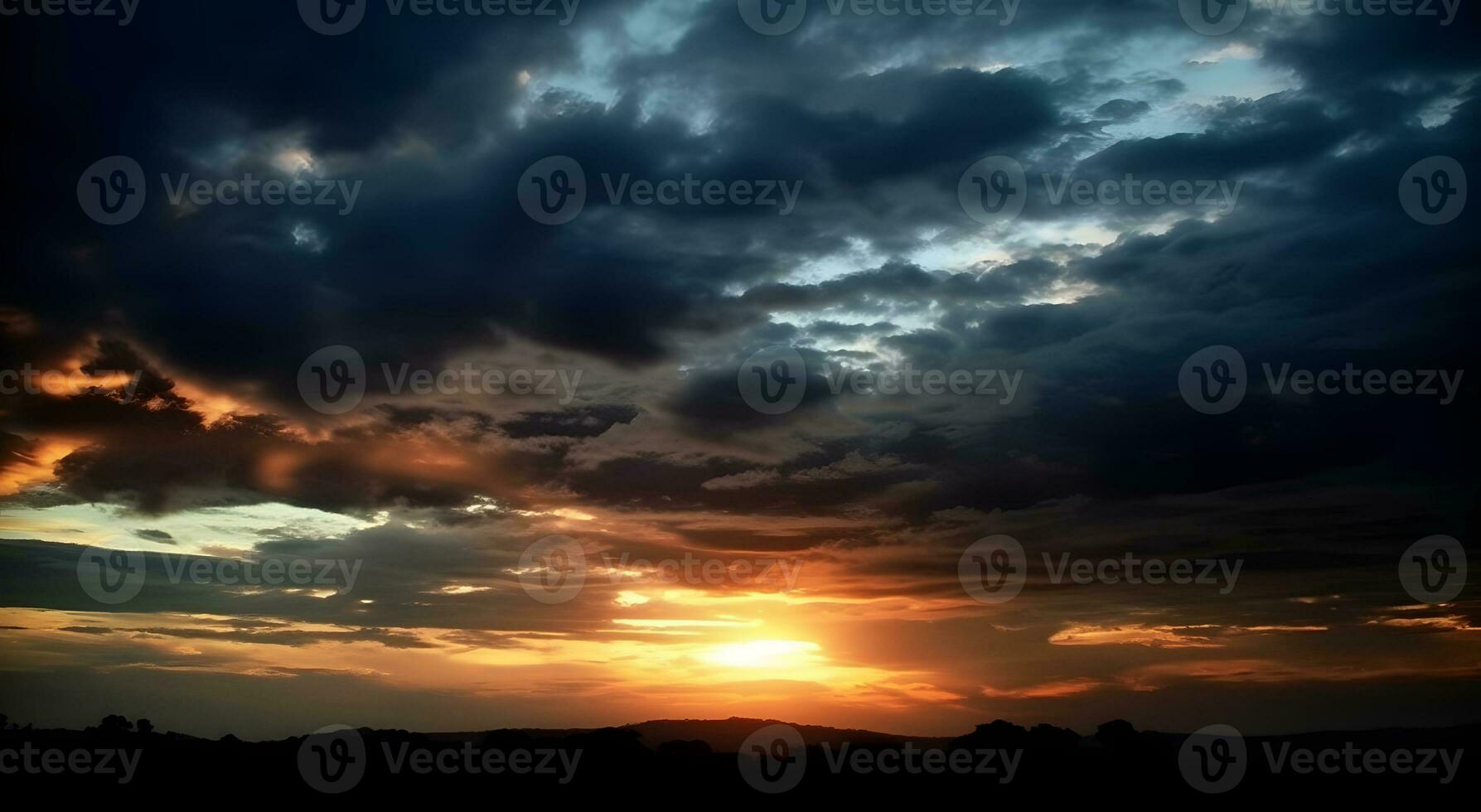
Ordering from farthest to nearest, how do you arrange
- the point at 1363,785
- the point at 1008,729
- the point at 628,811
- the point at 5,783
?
the point at 1008,729 → the point at 1363,785 → the point at 628,811 → the point at 5,783

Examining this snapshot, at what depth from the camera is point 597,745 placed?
78250 millimetres

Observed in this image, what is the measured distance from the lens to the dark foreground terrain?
236ft

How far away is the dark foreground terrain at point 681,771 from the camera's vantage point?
236ft

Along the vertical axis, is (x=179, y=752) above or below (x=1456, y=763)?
above

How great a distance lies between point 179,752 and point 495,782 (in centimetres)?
2661

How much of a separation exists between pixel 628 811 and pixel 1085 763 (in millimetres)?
39273

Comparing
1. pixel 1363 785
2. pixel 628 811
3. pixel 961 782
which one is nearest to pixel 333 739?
pixel 628 811

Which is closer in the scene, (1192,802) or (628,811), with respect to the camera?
(628,811)

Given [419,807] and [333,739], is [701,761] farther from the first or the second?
[333,739]

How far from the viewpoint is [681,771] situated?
7669 cm

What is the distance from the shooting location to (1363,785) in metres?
82.4

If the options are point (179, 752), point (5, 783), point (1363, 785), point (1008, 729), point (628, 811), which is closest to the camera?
point (5, 783)

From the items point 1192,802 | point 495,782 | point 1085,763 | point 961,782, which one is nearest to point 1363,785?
point 1192,802

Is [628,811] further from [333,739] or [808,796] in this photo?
[333,739]
